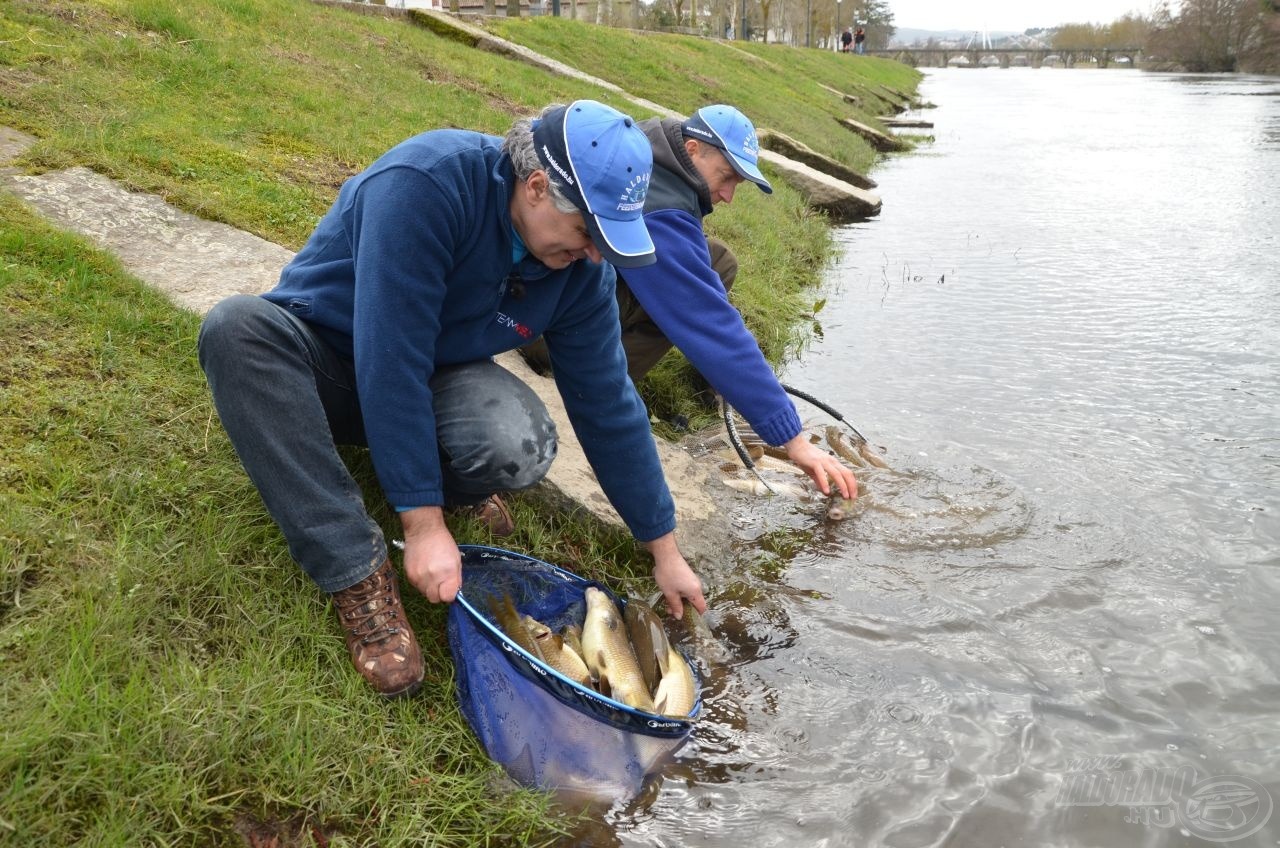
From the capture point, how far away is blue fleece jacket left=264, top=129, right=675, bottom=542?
2566 mm

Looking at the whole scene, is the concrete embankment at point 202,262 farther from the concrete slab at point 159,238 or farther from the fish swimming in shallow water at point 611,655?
the fish swimming in shallow water at point 611,655

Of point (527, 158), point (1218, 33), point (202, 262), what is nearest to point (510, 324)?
point (527, 158)

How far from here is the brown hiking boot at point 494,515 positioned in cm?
345

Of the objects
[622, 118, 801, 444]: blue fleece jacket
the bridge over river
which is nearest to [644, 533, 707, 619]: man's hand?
[622, 118, 801, 444]: blue fleece jacket

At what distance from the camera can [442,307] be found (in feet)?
9.46

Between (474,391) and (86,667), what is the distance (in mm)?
1198

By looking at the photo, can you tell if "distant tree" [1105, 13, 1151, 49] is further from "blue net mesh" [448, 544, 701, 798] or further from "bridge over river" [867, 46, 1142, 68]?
"blue net mesh" [448, 544, 701, 798]

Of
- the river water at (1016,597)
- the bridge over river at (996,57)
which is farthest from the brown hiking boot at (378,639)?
the bridge over river at (996,57)

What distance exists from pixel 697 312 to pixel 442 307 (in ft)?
4.01

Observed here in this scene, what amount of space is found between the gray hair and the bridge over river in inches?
4500

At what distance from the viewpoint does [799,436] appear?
11.9 feet

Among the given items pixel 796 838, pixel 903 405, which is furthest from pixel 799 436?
pixel 903 405

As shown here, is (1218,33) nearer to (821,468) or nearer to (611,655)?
(821,468)

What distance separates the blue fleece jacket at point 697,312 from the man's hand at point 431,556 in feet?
4.61
